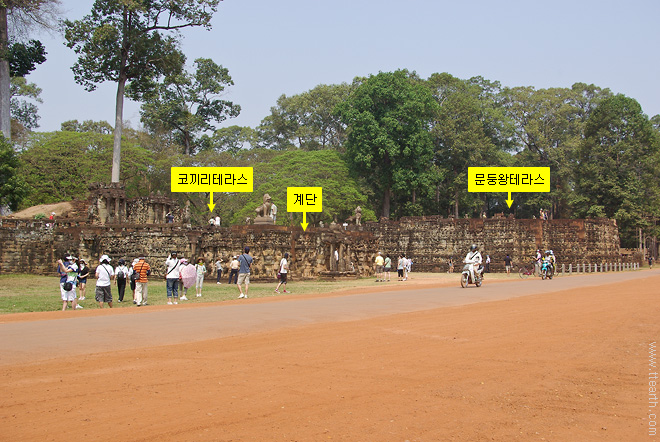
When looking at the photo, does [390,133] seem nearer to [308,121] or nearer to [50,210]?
[308,121]

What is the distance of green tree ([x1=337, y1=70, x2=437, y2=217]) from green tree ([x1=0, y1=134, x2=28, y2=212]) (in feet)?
88.6

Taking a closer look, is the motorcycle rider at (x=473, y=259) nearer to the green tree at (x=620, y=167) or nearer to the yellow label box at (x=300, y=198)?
the yellow label box at (x=300, y=198)

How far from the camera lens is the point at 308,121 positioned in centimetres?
6322

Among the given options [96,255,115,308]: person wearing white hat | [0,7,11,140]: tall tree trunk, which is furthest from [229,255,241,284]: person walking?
[0,7,11,140]: tall tree trunk

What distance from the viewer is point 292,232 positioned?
27.8 m

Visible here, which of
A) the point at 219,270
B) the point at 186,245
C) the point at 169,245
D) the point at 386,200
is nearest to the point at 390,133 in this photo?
the point at 386,200

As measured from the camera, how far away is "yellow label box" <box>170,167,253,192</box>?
1581 inches

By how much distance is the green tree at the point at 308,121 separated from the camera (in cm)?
6144

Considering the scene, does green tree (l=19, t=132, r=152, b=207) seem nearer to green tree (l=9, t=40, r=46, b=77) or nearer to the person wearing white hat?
green tree (l=9, t=40, r=46, b=77)

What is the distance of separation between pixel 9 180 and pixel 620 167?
4219cm

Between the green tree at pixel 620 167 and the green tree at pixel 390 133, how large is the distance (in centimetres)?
1258

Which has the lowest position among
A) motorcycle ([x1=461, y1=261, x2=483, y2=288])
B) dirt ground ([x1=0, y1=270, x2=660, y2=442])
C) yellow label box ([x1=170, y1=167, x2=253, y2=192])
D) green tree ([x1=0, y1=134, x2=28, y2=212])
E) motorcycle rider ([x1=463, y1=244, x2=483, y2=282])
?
dirt ground ([x1=0, y1=270, x2=660, y2=442])

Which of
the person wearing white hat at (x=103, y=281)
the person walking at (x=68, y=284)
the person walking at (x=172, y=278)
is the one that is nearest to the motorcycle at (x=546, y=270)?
the person walking at (x=172, y=278)

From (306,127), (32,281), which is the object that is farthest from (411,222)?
(32,281)
